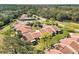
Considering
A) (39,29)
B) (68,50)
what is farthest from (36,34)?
(68,50)

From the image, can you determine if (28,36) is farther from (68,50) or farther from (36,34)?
(68,50)

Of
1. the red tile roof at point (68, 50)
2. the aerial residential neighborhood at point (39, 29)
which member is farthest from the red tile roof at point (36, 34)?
the red tile roof at point (68, 50)

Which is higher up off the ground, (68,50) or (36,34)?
(36,34)

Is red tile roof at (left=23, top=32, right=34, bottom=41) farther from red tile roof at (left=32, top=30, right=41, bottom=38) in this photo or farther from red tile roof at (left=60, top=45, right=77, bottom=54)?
red tile roof at (left=60, top=45, right=77, bottom=54)

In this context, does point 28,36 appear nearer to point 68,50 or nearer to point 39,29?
point 39,29

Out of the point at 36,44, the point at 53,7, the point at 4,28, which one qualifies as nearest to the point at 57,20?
the point at 53,7

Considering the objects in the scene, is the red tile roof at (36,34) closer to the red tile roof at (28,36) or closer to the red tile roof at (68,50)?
the red tile roof at (28,36)

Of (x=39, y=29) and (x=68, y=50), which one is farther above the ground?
(x=39, y=29)
